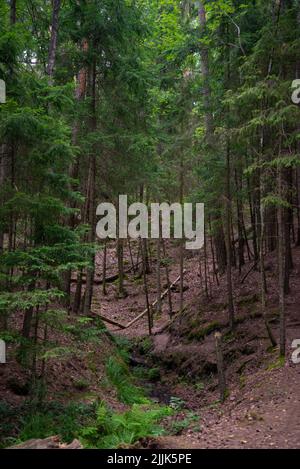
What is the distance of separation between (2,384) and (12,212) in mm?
3624

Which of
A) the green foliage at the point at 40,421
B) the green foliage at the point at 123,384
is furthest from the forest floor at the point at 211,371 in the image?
the green foliage at the point at 40,421

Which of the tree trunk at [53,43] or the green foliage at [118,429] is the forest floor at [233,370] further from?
the tree trunk at [53,43]

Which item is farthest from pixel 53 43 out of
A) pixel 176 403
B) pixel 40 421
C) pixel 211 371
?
pixel 211 371

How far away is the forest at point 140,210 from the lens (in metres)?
7.98

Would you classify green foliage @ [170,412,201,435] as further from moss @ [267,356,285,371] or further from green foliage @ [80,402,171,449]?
moss @ [267,356,285,371]

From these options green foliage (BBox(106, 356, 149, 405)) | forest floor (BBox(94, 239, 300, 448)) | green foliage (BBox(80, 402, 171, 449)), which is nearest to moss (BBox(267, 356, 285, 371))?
forest floor (BBox(94, 239, 300, 448))

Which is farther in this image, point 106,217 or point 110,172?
point 106,217

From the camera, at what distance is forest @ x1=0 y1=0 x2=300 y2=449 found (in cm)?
798

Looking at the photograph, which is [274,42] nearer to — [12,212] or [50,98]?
[50,98]

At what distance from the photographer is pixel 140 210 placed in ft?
65.9
